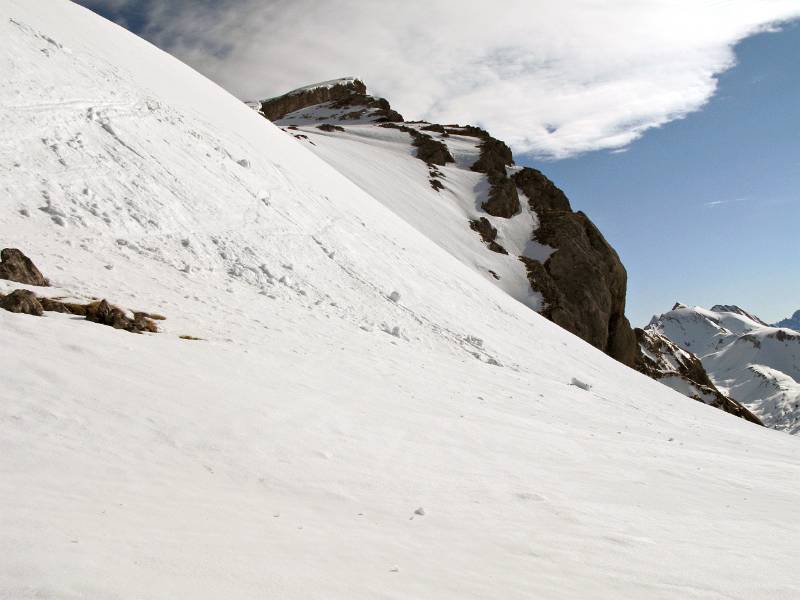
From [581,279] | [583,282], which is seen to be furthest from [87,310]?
[581,279]

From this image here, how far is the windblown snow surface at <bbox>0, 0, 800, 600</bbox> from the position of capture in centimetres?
362

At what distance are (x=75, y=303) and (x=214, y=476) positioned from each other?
14.9ft

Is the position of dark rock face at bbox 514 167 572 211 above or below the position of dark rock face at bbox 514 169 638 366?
above

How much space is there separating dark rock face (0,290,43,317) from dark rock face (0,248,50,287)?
0.96m

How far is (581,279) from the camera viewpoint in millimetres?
47125

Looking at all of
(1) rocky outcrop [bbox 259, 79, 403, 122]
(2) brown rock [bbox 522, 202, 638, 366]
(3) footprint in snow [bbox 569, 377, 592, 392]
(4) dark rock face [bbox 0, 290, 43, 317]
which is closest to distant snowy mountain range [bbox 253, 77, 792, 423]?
(2) brown rock [bbox 522, 202, 638, 366]

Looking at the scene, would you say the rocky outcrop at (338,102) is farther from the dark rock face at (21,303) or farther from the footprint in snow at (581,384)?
the dark rock face at (21,303)

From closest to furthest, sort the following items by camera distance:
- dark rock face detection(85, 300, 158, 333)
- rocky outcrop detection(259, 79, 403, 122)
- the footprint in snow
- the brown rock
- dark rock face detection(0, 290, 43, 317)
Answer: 1. dark rock face detection(0, 290, 43, 317)
2. dark rock face detection(85, 300, 158, 333)
3. the footprint in snow
4. the brown rock
5. rocky outcrop detection(259, 79, 403, 122)

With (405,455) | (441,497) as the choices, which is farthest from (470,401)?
(441,497)

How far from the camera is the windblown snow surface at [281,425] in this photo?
3.62m

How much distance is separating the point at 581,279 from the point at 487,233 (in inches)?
346

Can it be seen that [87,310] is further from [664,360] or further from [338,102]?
[664,360]

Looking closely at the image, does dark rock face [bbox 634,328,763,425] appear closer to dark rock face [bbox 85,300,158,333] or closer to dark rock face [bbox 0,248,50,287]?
dark rock face [bbox 85,300,158,333]

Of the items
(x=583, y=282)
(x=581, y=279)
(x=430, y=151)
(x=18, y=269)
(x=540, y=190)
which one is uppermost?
(x=430, y=151)
